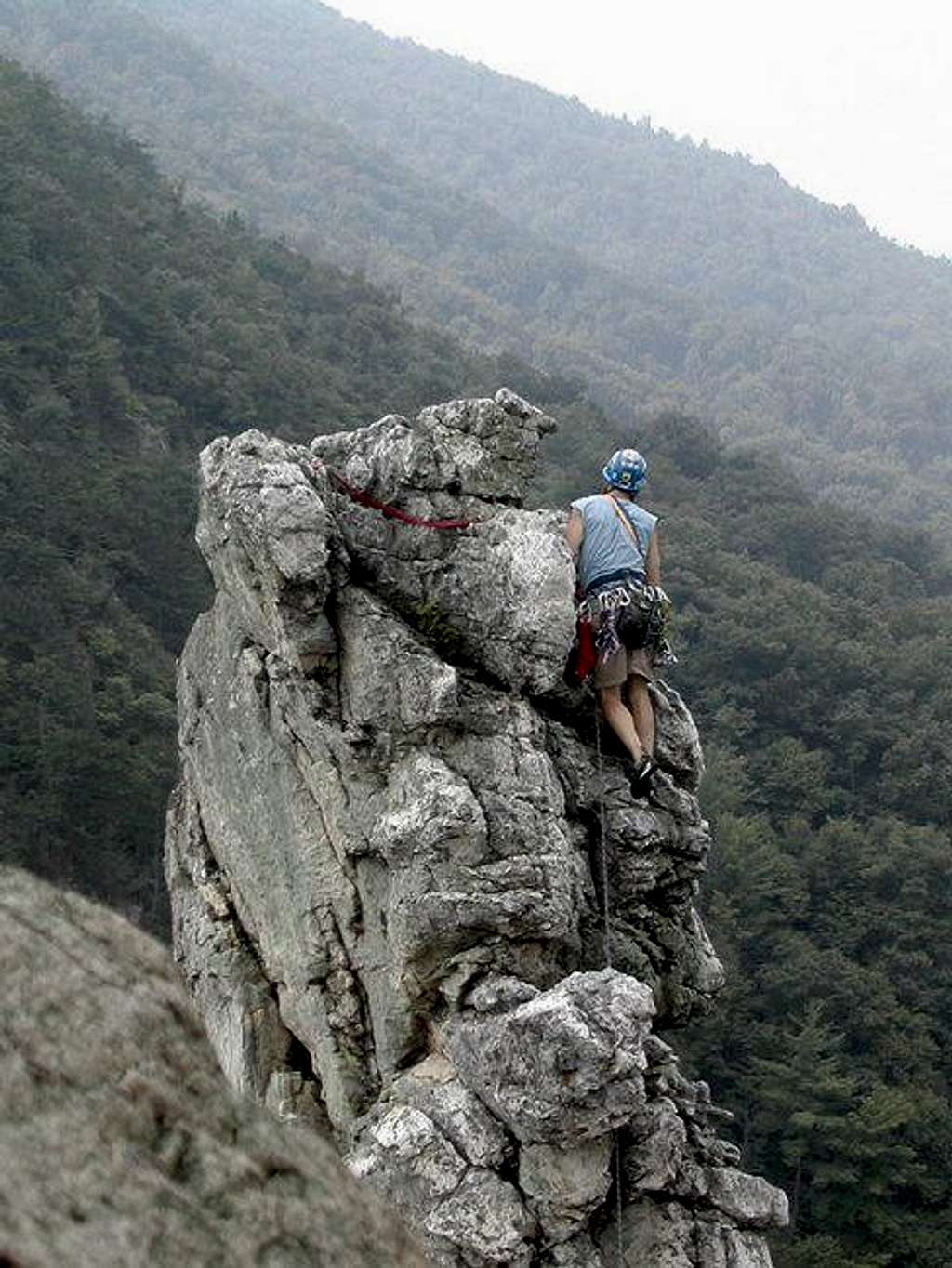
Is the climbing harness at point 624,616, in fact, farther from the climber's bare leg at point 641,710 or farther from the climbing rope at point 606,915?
the climbing rope at point 606,915

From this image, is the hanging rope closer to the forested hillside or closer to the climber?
the climber

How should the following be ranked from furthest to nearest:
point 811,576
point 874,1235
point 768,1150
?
1. point 811,576
2. point 768,1150
3. point 874,1235

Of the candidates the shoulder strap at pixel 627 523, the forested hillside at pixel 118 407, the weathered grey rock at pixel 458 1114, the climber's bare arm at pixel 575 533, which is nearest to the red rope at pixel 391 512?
the climber's bare arm at pixel 575 533

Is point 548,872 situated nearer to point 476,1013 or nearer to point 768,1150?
point 476,1013

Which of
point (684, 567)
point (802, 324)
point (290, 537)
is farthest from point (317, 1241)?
point (802, 324)

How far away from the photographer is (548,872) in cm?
734

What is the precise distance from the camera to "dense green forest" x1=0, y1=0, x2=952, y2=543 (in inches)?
4003

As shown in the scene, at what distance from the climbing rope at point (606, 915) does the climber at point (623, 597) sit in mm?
143

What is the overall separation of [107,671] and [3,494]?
560cm

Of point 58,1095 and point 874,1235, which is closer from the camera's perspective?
point 58,1095

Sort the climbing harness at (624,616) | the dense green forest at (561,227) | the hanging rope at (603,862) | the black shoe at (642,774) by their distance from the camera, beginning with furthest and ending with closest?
the dense green forest at (561,227) < the climbing harness at (624,616) < the black shoe at (642,774) < the hanging rope at (603,862)

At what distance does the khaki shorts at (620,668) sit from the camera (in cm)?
819

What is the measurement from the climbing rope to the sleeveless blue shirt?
0.73 meters

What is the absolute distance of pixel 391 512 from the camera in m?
8.41
